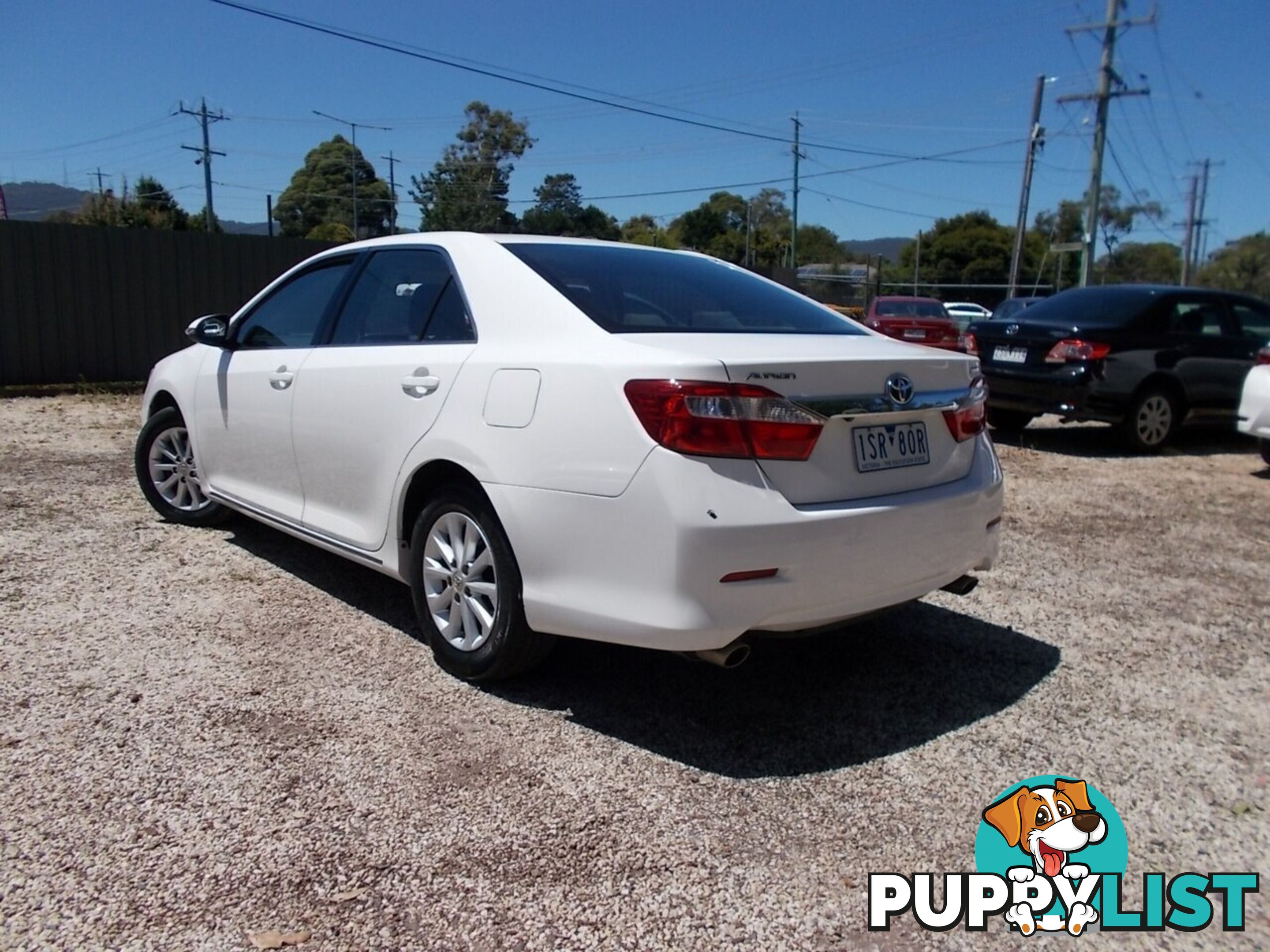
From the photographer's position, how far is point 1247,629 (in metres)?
4.34

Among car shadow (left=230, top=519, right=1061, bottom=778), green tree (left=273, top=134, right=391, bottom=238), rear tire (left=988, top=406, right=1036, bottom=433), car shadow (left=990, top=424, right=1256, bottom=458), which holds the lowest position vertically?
car shadow (left=230, top=519, right=1061, bottom=778)

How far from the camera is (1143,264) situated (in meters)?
75.0

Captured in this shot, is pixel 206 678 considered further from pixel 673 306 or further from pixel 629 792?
pixel 673 306

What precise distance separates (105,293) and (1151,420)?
11.8m

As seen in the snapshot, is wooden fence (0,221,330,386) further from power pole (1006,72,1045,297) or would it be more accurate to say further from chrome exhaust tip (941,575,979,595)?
power pole (1006,72,1045,297)

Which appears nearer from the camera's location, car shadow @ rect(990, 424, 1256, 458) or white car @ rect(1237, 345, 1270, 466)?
white car @ rect(1237, 345, 1270, 466)

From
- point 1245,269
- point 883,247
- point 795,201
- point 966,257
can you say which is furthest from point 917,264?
point 883,247

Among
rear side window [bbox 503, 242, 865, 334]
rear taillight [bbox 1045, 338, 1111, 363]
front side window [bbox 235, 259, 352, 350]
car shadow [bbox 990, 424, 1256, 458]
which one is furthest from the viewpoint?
car shadow [bbox 990, 424, 1256, 458]

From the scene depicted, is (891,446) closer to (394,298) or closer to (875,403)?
(875,403)

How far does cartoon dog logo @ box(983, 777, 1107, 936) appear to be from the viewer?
97.3 inches

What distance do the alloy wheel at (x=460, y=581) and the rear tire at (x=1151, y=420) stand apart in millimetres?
7407

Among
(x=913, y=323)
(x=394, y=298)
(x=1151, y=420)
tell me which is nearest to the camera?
(x=394, y=298)

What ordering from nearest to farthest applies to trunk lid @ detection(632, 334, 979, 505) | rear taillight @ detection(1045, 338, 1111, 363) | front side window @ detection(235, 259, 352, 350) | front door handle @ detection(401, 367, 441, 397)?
1. trunk lid @ detection(632, 334, 979, 505)
2. front door handle @ detection(401, 367, 441, 397)
3. front side window @ detection(235, 259, 352, 350)
4. rear taillight @ detection(1045, 338, 1111, 363)

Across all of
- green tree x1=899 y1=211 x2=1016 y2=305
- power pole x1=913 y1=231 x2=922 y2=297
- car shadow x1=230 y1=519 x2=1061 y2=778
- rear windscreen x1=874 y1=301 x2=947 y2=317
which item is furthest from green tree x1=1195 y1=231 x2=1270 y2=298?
car shadow x1=230 y1=519 x2=1061 y2=778
